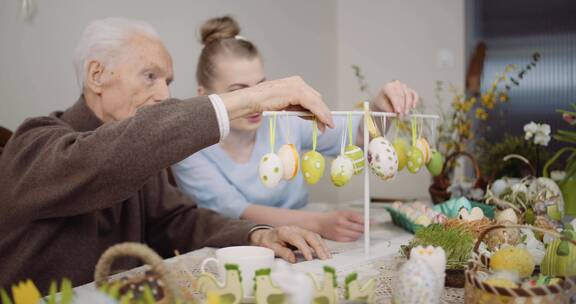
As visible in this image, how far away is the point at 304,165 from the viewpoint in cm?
102

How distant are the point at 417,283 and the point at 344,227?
0.60 m

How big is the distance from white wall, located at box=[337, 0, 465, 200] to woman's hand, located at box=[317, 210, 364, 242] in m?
2.09

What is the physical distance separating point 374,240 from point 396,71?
2.27 metres

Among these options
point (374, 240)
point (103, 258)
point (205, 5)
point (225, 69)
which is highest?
point (205, 5)

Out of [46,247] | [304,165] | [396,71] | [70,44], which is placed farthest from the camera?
[396,71]

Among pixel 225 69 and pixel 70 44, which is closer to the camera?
pixel 225 69

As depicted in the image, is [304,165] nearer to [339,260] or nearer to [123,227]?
[339,260]

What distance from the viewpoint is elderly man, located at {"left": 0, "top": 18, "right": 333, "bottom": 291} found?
0.90 metres

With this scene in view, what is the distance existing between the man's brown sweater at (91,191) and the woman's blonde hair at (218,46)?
0.49 metres

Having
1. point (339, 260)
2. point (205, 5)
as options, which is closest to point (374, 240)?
point (339, 260)

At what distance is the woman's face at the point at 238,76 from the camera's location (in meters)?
1.73

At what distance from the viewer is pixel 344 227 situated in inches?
50.2

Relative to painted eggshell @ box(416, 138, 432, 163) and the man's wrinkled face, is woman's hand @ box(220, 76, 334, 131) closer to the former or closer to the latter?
painted eggshell @ box(416, 138, 432, 163)

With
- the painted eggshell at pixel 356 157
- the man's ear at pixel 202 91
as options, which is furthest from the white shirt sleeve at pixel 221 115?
the man's ear at pixel 202 91
